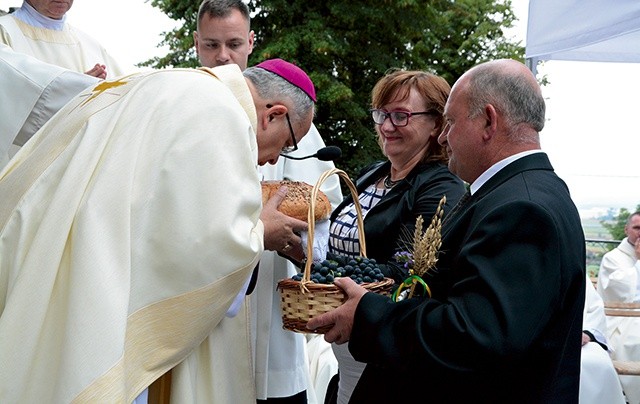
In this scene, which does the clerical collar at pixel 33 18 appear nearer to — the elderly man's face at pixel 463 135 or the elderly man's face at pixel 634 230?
the elderly man's face at pixel 463 135

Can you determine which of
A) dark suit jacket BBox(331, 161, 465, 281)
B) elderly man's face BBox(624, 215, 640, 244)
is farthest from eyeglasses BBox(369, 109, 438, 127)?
elderly man's face BBox(624, 215, 640, 244)

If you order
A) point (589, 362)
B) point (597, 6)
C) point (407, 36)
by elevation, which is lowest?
point (589, 362)

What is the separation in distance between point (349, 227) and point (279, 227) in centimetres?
56

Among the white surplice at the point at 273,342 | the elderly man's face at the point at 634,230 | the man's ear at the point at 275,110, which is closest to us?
the man's ear at the point at 275,110

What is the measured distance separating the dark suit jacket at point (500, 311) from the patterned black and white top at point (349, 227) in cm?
99

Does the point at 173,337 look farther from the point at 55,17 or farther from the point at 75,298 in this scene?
the point at 55,17

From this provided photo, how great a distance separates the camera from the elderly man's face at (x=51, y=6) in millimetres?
4566

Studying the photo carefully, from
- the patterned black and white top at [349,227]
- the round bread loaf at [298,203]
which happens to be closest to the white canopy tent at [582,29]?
the patterned black and white top at [349,227]

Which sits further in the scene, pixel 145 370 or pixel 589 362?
pixel 589 362

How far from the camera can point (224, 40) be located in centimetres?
483

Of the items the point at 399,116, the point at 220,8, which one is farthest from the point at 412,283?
the point at 220,8

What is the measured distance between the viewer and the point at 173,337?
278cm

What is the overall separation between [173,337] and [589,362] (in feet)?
13.6

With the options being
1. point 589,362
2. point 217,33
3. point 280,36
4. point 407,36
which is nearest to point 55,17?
point 217,33
